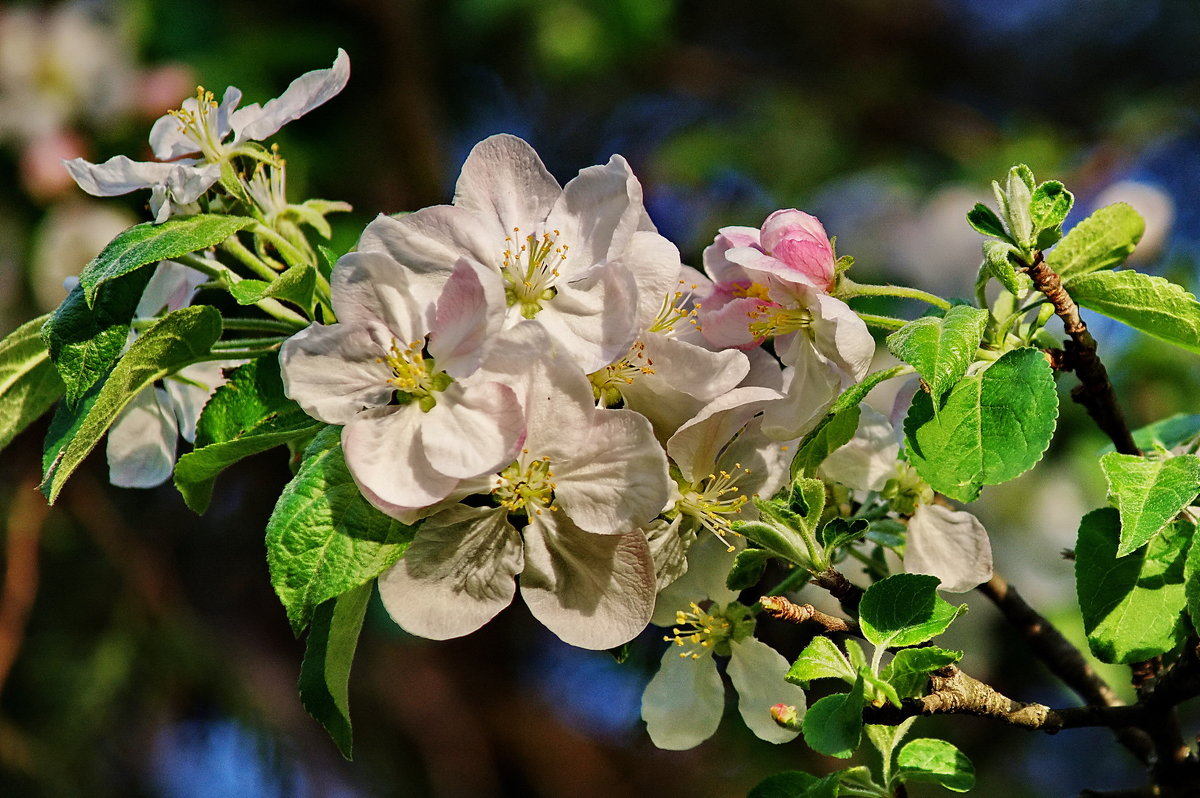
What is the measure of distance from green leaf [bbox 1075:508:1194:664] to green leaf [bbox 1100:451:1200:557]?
51mm

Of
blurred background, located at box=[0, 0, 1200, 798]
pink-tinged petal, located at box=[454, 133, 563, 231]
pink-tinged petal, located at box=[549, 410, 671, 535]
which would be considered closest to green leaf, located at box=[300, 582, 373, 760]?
pink-tinged petal, located at box=[549, 410, 671, 535]

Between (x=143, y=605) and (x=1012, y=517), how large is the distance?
1856mm

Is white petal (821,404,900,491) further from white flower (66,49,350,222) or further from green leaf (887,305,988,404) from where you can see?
white flower (66,49,350,222)

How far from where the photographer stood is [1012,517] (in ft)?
7.22

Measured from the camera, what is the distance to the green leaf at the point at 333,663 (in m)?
0.70

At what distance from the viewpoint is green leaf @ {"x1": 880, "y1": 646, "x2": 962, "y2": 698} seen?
0.62m

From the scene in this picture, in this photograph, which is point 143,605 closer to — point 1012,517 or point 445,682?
point 445,682

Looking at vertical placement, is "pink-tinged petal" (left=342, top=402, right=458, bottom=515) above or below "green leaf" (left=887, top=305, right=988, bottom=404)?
below

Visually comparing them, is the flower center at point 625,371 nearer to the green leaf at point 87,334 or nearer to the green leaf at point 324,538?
the green leaf at point 324,538

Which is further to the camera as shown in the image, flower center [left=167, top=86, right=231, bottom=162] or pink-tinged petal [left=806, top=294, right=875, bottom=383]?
flower center [left=167, top=86, right=231, bottom=162]

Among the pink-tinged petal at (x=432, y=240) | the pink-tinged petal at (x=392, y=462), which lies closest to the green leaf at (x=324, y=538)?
the pink-tinged petal at (x=392, y=462)

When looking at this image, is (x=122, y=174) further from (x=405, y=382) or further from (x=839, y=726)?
(x=839, y=726)

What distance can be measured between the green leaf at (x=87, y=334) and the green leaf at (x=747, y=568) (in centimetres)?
41

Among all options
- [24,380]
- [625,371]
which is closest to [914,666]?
[625,371]
